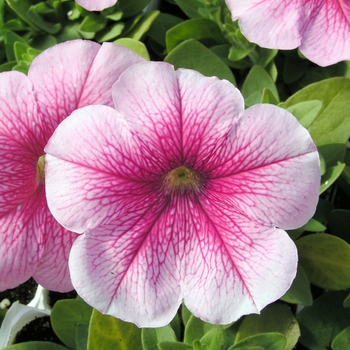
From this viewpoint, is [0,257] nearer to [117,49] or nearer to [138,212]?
[138,212]

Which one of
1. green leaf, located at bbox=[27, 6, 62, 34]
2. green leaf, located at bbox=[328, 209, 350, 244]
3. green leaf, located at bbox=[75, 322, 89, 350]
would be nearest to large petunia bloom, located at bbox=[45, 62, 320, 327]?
green leaf, located at bbox=[75, 322, 89, 350]

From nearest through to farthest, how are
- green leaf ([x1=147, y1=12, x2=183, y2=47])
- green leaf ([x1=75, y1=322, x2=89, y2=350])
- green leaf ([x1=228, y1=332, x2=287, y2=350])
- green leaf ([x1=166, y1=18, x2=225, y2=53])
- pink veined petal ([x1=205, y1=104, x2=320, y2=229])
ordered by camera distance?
pink veined petal ([x1=205, y1=104, x2=320, y2=229]), green leaf ([x1=228, y1=332, x2=287, y2=350]), green leaf ([x1=75, y1=322, x2=89, y2=350]), green leaf ([x1=166, y1=18, x2=225, y2=53]), green leaf ([x1=147, y1=12, x2=183, y2=47])

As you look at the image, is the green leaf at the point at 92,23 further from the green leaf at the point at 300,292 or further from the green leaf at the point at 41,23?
the green leaf at the point at 300,292

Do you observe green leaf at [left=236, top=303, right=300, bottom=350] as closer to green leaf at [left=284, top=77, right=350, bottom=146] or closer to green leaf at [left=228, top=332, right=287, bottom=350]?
green leaf at [left=228, top=332, right=287, bottom=350]

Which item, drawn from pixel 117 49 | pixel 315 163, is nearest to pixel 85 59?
pixel 117 49

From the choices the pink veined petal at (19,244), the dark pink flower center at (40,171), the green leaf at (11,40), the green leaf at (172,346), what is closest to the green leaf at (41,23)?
the green leaf at (11,40)
